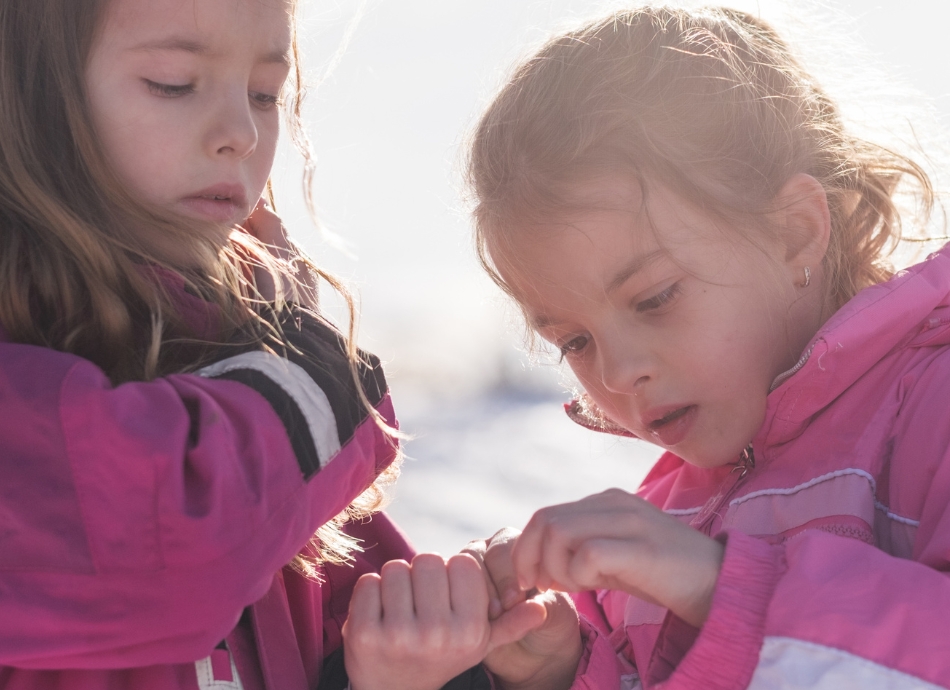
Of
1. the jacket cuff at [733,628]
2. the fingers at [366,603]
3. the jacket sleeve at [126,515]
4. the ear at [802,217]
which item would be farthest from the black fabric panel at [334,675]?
the ear at [802,217]

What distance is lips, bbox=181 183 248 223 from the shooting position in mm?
1700

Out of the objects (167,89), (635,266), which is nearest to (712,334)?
(635,266)

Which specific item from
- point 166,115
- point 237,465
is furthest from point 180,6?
point 237,465

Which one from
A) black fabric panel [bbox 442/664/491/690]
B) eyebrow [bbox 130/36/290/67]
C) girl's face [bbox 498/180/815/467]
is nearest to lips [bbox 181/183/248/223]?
eyebrow [bbox 130/36/290/67]

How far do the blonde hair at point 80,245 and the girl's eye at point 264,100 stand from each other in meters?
0.29

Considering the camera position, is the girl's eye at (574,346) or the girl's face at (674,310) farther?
the girl's eye at (574,346)

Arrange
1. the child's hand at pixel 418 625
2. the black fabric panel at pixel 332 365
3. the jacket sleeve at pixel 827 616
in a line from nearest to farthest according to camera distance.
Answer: the jacket sleeve at pixel 827 616
the black fabric panel at pixel 332 365
the child's hand at pixel 418 625

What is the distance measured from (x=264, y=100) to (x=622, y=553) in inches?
40.9

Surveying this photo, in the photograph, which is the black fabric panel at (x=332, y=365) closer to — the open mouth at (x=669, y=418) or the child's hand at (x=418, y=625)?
the child's hand at (x=418, y=625)

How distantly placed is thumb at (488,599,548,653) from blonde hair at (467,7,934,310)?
0.73 meters

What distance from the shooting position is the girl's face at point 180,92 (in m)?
1.61

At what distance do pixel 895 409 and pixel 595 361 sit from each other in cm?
56

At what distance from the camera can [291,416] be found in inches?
52.6

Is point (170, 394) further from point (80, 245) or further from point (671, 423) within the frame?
point (671, 423)
